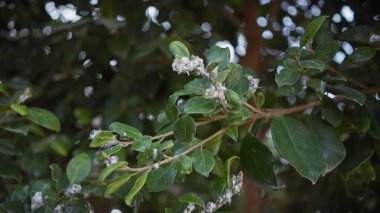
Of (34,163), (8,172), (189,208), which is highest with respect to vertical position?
(189,208)

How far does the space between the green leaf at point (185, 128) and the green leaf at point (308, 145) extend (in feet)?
0.53

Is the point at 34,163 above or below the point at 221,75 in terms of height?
below

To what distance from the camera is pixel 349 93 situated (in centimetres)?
72

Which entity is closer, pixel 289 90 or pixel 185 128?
pixel 185 128

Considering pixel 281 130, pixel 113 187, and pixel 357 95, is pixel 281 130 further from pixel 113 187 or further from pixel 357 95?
pixel 113 187

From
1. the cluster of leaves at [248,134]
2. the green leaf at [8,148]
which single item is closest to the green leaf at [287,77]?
the cluster of leaves at [248,134]

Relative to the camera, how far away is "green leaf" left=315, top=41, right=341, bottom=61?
2.31 feet

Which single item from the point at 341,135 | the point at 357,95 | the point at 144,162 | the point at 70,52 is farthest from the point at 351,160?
the point at 70,52

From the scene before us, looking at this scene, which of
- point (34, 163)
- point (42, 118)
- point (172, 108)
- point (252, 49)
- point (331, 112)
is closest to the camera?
point (172, 108)

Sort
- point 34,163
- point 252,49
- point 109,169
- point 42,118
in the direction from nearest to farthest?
1. point 109,169
2. point 42,118
3. point 34,163
4. point 252,49

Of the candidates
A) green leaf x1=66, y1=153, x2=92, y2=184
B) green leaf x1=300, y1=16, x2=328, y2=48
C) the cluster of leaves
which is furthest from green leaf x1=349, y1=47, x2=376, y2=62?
green leaf x1=66, y1=153, x2=92, y2=184

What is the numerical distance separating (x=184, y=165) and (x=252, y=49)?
735 mm

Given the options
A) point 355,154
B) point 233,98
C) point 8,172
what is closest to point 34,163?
point 8,172

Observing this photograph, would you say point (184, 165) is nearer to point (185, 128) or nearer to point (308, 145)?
point (185, 128)
